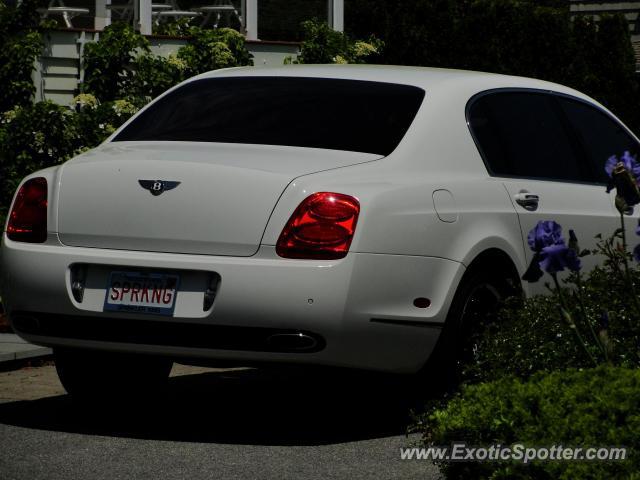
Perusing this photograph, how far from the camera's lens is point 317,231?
21.2 ft

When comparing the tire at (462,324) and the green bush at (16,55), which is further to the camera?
the green bush at (16,55)

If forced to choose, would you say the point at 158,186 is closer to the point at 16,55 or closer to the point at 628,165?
the point at 628,165

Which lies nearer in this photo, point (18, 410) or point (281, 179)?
point (281, 179)

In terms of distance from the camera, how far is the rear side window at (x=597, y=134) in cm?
845

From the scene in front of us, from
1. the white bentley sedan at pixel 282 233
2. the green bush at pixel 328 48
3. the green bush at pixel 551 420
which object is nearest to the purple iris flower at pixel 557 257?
the green bush at pixel 551 420

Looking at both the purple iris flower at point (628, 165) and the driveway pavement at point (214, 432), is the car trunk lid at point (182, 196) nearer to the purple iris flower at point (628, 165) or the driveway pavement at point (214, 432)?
the driveway pavement at point (214, 432)

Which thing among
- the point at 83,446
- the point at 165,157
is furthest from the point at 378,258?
the point at 83,446

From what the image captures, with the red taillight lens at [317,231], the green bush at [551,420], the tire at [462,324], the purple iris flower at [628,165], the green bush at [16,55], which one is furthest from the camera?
the green bush at [16,55]

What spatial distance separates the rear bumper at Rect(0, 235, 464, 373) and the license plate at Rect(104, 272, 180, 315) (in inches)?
1.3

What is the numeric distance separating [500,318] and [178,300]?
1.39m

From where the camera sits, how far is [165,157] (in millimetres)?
6840

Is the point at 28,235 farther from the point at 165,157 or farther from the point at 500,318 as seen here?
the point at 500,318

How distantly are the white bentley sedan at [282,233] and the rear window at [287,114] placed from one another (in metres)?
0.01

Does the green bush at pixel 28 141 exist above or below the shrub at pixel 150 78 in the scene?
below
